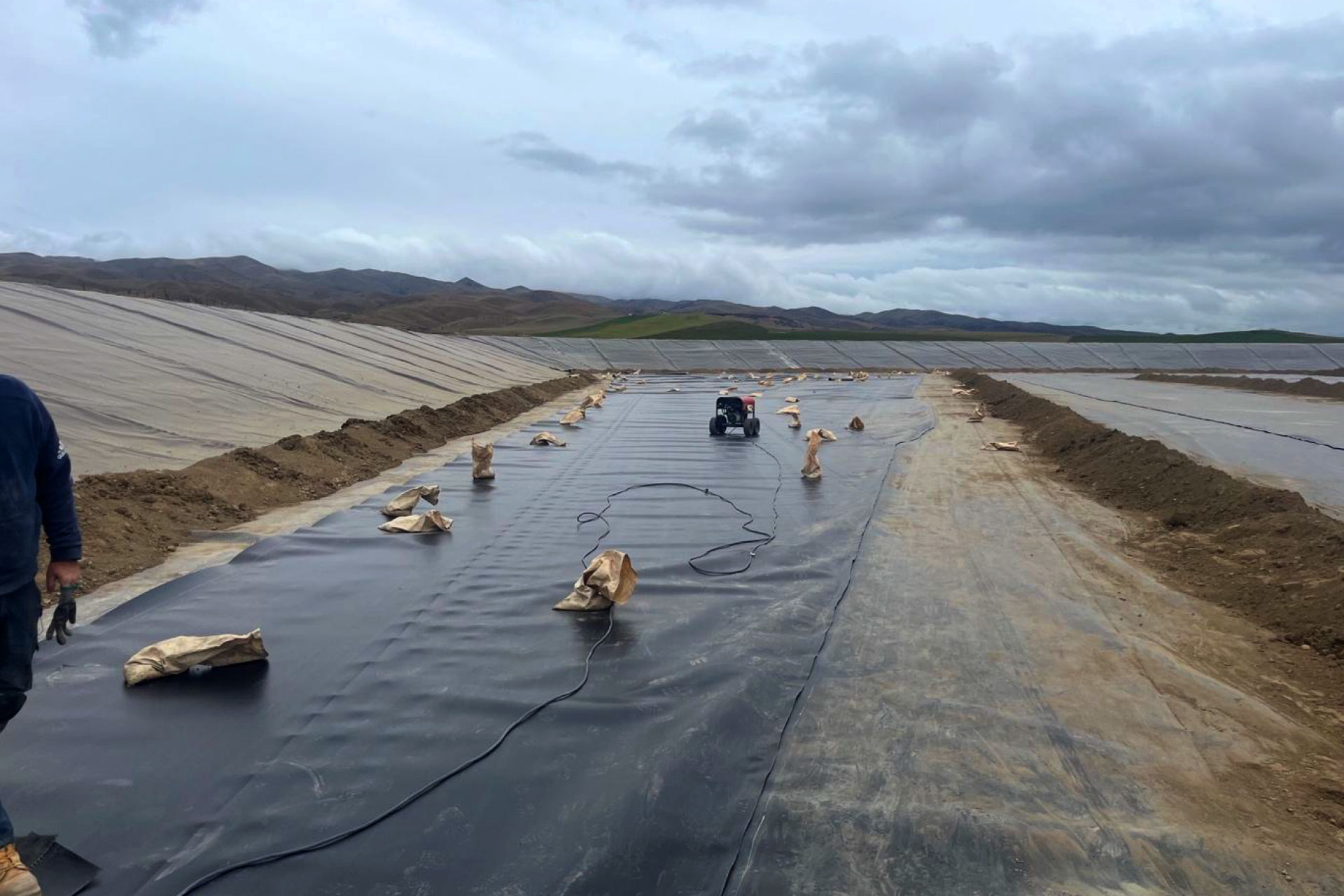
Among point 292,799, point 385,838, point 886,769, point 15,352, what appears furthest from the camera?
point 15,352

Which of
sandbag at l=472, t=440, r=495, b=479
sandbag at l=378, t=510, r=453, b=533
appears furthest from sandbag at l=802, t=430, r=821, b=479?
sandbag at l=378, t=510, r=453, b=533

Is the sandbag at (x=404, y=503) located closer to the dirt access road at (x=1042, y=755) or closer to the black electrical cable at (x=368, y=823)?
the dirt access road at (x=1042, y=755)

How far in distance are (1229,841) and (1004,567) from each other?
4012mm

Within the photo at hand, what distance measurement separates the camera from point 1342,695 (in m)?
4.76

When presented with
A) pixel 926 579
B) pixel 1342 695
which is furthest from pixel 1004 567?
pixel 1342 695

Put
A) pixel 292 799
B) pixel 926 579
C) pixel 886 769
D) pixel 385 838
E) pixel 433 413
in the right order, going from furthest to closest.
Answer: pixel 433 413
pixel 926 579
pixel 886 769
pixel 292 799
pixel 385 838

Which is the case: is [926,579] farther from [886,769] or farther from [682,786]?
[682,786]

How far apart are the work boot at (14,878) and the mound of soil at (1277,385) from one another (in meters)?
30.8

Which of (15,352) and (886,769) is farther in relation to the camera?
(15,352)

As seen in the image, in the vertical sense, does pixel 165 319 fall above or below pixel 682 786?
above

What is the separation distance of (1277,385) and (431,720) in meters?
36.5

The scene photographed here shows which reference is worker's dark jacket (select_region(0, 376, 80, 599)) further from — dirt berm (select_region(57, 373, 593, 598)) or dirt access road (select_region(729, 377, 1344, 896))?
dirt berm (select_region(57, 373, 593, 598))

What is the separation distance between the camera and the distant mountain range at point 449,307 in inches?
2781

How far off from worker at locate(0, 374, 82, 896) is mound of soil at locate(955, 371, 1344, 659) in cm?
688
